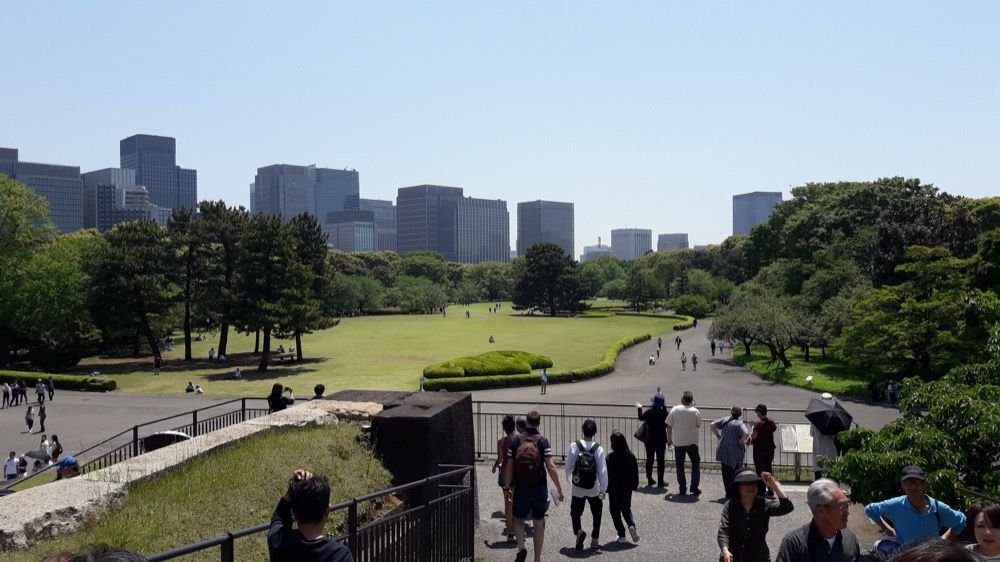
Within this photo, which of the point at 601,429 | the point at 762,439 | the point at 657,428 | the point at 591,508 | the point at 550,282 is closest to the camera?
the point at 591,508

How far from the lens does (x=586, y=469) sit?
8.91 meters

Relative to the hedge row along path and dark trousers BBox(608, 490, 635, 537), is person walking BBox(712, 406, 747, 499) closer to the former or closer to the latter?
dark trousers BBox(608, 490, 635, 537)

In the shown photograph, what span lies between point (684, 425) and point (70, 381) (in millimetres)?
37605

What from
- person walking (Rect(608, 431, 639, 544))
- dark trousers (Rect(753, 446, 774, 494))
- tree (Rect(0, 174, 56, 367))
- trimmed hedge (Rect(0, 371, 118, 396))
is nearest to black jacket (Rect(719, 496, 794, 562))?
person walking (Rect(608, 431, 639, 544))

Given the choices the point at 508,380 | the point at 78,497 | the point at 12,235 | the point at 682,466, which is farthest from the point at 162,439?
the point at 12,235

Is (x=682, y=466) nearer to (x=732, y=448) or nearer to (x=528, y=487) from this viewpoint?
(x=732, y=448)

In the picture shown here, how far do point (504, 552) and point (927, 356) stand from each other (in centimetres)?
2684

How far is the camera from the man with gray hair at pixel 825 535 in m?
4.59

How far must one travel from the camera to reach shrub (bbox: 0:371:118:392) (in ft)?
127

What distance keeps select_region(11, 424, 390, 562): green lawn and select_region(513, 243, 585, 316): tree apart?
88.4m

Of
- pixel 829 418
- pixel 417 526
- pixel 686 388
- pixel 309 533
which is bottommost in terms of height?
pixel 686 388

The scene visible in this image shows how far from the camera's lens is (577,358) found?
50.3m

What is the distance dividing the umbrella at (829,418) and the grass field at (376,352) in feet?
88.0

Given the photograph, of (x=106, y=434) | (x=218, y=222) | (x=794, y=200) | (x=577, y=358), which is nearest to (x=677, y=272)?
(x=794, y=200)
